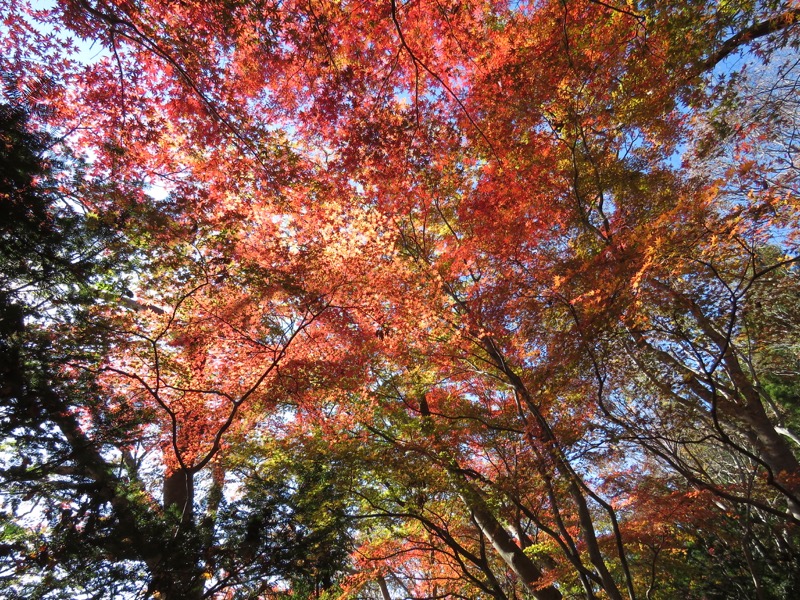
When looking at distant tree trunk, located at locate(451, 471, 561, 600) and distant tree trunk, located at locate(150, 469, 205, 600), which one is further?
distant tree trunk, located at locate(451, 471, 561, 600)

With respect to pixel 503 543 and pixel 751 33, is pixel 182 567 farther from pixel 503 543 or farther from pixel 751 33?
pixel 751 33

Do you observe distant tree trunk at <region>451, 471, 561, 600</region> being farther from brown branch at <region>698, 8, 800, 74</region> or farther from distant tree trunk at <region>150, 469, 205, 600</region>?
brown branch at <region>698, 8, 800, 74</region>

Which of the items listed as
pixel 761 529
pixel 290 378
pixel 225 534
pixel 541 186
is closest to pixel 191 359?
pixel 290 378

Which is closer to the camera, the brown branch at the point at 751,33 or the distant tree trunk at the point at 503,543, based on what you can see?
the brown branch at the point at 751,33

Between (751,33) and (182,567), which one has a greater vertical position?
(751,33)

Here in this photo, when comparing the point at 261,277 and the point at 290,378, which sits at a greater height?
the point at 261,277

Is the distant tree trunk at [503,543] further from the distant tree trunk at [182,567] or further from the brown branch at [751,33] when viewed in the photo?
the brown branch at [751,33]

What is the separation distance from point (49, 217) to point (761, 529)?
18.6m

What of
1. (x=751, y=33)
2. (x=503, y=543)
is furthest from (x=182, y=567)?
(x=751, y=33)

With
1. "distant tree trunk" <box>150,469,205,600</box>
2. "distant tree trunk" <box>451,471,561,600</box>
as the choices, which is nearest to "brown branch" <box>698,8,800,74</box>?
"distant tree trunk" <box>451,471,561,600</box>

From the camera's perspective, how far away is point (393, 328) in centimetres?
857

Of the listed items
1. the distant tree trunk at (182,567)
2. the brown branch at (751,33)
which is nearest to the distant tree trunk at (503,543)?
the distant tree trunk at (182,567)

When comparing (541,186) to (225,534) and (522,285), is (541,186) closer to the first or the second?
(522,285)

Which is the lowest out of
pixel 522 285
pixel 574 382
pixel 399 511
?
pixel 399 511
